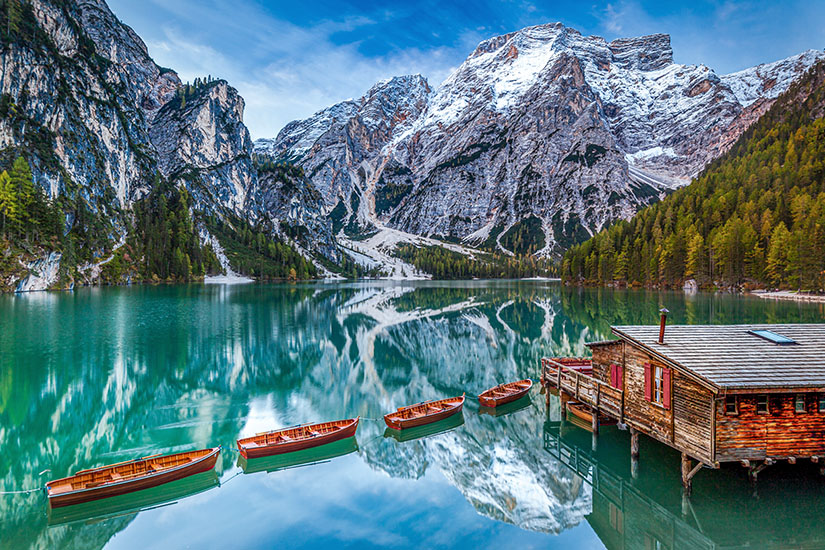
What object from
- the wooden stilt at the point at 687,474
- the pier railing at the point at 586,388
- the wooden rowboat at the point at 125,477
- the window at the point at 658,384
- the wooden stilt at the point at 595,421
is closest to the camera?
the wooden rowboat at the point at 125,477

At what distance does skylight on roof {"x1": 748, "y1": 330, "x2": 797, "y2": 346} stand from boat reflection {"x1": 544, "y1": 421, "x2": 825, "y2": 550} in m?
4.94

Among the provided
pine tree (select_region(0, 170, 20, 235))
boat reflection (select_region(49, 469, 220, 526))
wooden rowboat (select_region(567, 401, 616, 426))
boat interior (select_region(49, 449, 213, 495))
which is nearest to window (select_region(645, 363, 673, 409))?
wooden rowboat (select_region(567, 401, 616, 426))

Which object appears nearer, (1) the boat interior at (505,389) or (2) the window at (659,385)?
(2) the window at (659,385)

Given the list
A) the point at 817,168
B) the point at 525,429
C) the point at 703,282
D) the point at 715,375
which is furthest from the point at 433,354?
the point at 817,168

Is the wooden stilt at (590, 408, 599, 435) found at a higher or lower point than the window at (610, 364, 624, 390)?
lower

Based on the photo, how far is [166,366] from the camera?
37875mm

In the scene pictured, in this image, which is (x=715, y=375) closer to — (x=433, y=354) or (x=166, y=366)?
(x=433, y=354)

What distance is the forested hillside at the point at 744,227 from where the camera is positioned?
92438 mm

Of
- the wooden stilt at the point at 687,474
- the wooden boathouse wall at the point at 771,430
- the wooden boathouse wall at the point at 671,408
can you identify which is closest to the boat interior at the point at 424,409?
the wooden boathouse wall at the point at 671,408

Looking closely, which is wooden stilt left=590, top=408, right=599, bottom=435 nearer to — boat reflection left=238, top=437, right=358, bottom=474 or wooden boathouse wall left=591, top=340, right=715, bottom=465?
wooden boathouse wall left=591, top=340, right=715, bottom=465

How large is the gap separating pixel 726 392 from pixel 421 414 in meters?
14.9

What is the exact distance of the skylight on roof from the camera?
17.6 metres

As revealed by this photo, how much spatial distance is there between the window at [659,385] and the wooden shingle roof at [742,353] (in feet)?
2.89

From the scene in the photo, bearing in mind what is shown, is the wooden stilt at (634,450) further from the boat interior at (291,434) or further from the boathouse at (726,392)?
the boat interior at (291,434)
